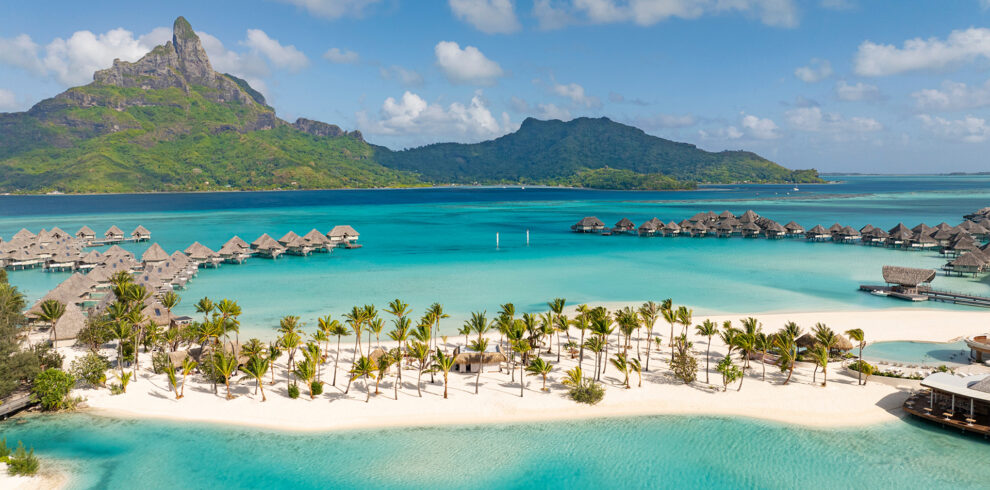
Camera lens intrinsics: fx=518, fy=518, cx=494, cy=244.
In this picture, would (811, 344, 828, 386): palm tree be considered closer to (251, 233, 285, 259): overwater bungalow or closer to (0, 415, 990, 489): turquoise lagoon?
(0, 415, 990, 489): turquoise lagoon

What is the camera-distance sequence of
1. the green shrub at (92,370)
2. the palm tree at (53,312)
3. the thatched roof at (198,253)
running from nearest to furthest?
the green shrub at (92,370)
the palm tree at (53,312)
the thatched roof at (198,253)

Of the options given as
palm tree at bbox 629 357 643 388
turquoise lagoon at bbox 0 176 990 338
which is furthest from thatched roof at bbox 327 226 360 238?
palm tree at bbox 629 357 643 388

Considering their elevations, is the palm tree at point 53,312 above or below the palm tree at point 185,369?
above

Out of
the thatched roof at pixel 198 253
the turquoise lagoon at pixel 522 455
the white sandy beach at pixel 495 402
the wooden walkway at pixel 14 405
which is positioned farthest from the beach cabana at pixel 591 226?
the wooden walkway at pixel 14 405

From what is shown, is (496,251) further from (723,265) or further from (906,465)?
(906,465)

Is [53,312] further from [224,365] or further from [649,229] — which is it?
[649,229]

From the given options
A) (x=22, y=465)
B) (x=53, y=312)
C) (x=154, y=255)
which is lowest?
(x=22, y=465)

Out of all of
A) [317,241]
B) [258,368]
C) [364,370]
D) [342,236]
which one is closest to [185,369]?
[258,368]

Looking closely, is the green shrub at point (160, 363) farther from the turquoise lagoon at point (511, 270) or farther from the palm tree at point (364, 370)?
the palm tree at point (364, 370)

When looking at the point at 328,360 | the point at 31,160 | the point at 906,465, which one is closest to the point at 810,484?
the point at 906,465
